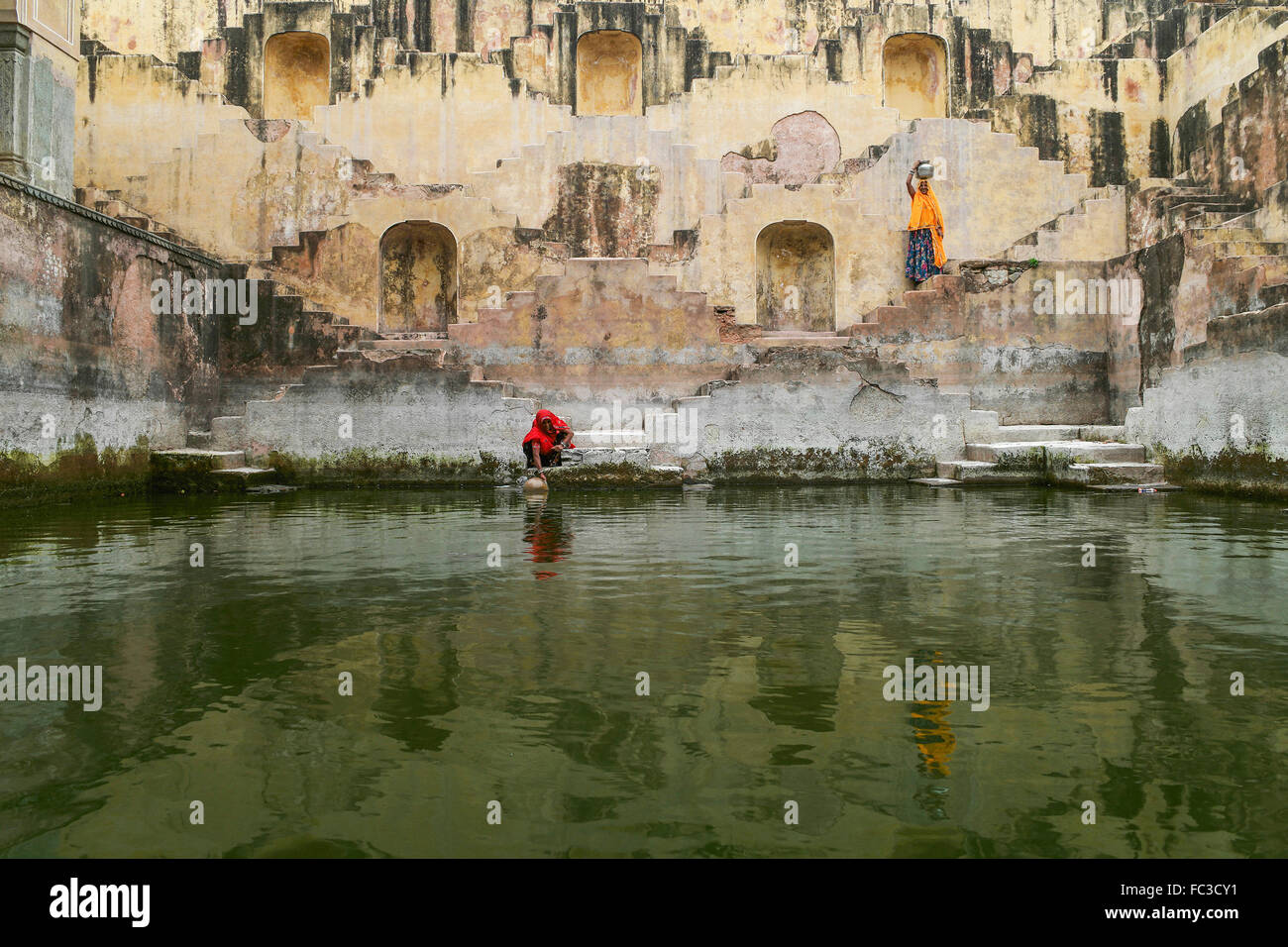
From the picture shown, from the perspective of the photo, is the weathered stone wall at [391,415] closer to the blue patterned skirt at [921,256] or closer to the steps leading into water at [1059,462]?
the steps leading into water at [1059,462]

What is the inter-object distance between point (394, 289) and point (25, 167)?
8175mm

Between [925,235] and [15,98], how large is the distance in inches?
554

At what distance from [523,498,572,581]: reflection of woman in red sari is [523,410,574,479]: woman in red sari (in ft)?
8.64

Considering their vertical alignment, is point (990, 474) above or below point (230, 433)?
below

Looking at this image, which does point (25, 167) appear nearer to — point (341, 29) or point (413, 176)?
point (413, 176)

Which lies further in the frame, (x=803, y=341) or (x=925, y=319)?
(x=803, y=341)

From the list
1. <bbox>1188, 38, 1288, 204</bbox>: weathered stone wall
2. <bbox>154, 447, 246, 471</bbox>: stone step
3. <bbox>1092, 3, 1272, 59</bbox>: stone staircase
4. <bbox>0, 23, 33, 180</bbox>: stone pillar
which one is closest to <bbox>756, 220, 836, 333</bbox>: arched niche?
<bbox>1188, 38, 1288, 204</bbox>: weathered stone wall

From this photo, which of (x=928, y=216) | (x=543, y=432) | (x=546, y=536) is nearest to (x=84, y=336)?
(x=543, y=432)

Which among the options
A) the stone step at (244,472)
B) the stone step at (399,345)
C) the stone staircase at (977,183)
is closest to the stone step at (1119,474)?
the stone staircase at (977,183)

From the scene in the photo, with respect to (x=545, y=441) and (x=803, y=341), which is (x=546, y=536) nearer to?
(x=545, y=441)

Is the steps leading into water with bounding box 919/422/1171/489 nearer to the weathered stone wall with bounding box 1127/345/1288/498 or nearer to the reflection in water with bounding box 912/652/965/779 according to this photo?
the weathered stone wall with bounding box 1127/345/1288/498

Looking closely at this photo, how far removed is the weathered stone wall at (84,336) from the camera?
10.5 meters

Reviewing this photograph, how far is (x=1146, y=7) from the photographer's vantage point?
23.3 meters

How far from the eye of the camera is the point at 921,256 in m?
18.3
